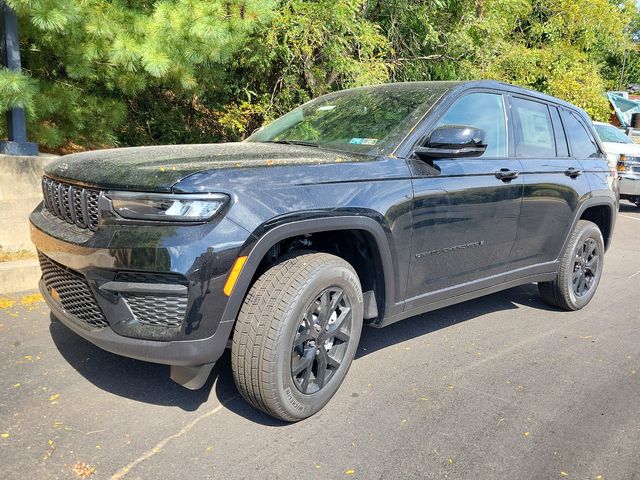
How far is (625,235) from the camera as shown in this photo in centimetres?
962

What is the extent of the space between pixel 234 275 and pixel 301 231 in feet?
1.39

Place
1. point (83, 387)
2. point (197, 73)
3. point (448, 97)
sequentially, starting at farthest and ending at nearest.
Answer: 1. point (197, 73)
2. point (448, 97)
3. point (83, 387)

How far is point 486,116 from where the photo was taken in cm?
415

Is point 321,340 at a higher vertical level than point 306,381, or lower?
higher

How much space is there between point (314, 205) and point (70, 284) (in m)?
1.30

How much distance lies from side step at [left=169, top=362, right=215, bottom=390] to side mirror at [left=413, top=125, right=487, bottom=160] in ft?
5.80

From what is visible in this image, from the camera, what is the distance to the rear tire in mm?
4969

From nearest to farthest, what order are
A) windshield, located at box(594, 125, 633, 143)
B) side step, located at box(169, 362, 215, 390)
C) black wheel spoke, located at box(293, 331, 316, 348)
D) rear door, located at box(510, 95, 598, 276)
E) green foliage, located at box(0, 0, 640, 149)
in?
side step, located at box(169, 362, 215, 390) → black wheel spoke, located at box(293, 331, 316, 348) → rear door, located at box(510, 95, 598, 276) → green foliage, located at box(0, 0, 640, 149) → windshield, located at box(594, 125, 633, 143)

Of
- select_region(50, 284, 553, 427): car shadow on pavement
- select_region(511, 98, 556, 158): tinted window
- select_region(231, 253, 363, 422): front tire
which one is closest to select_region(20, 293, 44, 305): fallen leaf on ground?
select_region(50, 284, 553, 427): car shadow on pavement

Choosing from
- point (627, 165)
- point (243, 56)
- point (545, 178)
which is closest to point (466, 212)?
point (545, 178)

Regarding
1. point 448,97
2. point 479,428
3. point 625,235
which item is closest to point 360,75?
point 448,97

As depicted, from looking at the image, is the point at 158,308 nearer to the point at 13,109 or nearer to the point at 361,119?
the point at 361,119

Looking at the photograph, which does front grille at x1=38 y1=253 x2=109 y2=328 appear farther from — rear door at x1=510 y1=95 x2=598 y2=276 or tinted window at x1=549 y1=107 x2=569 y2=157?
tinted window at x1=549 y1=107 x2=569 y2=157

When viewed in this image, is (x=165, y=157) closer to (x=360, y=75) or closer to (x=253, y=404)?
(x=253, y=404)
